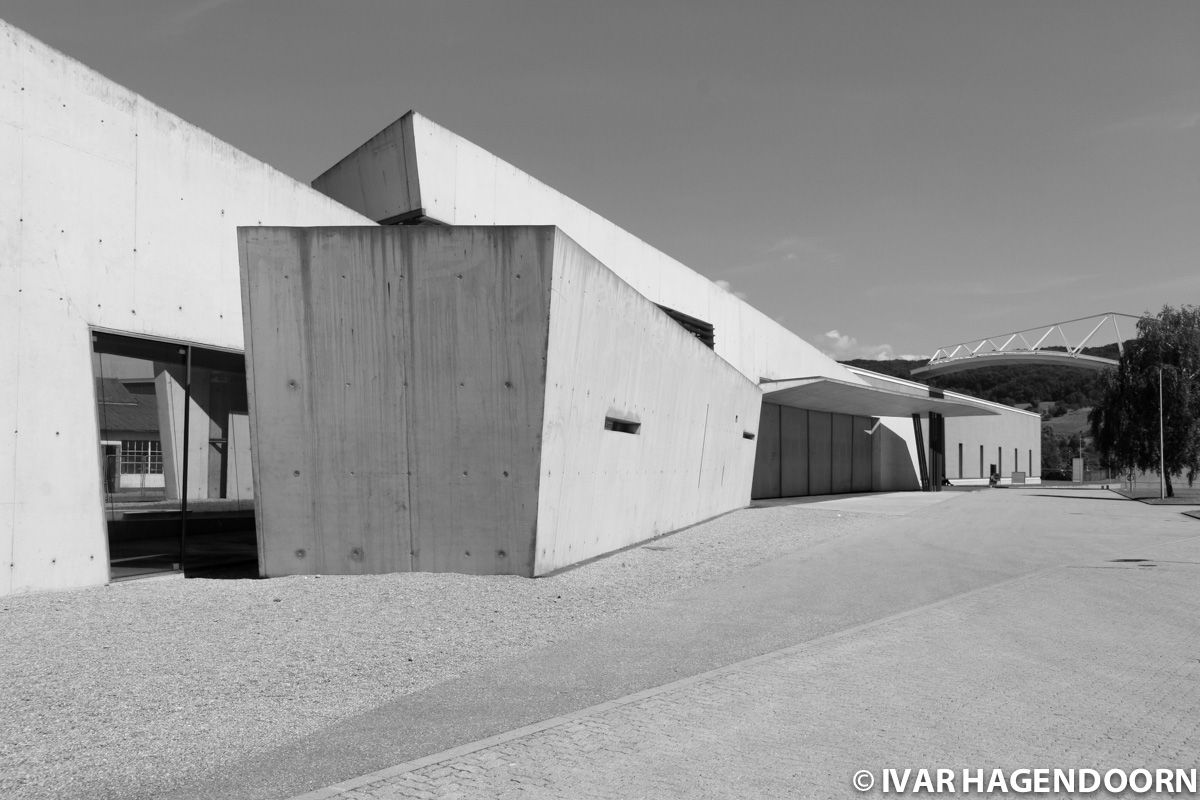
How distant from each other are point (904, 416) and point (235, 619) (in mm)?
38856

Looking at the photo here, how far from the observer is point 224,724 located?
534cm

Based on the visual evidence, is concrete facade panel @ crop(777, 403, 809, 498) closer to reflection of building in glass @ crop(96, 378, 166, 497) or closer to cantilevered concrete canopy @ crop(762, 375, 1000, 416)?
cantilevered concrete canopy @ crop(762, 375, 1000, 416)

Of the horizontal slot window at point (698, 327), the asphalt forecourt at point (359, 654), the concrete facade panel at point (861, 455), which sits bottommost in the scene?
the concrete facade panel at point (861, 455)

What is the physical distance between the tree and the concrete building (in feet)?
104

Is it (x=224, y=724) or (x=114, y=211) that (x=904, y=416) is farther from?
(x=224, y=724)

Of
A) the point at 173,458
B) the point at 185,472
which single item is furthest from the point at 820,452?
the point at 173,458

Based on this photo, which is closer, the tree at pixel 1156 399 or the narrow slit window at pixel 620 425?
the narrow slit window at pixel 620 425

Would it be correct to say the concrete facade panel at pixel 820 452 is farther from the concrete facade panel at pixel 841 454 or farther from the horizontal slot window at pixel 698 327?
the horizontal slot window at pixel 698 327

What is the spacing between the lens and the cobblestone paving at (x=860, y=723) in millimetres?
4387

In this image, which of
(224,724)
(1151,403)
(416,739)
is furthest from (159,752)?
(1151,403)

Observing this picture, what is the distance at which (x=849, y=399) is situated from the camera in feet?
111

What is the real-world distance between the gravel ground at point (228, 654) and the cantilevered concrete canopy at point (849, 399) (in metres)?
16.9

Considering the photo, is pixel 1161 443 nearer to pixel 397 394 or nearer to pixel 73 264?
pixel 397 394

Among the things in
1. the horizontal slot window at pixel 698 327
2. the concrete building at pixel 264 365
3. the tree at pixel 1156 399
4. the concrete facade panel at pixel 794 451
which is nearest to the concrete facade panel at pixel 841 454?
the concrete facade panel at pixel 794 451
